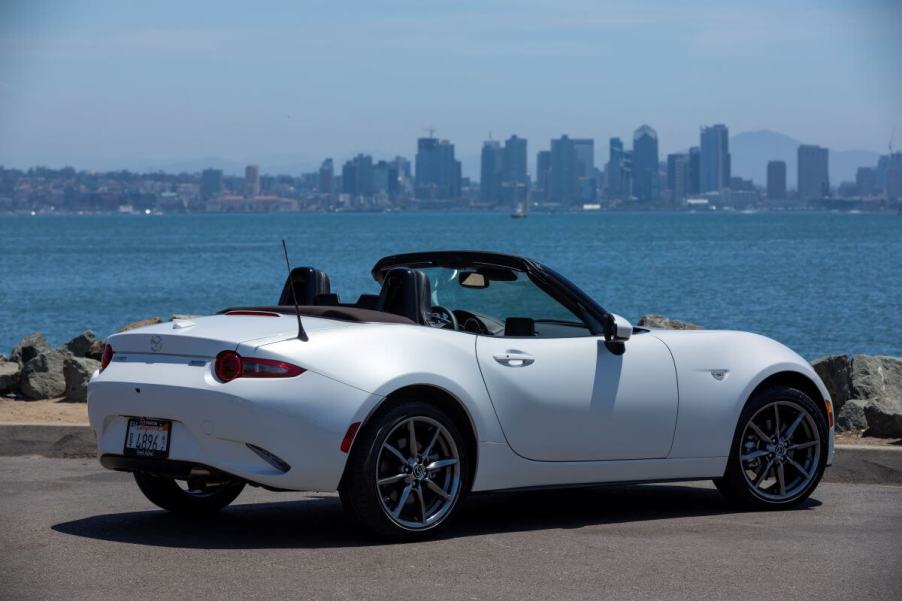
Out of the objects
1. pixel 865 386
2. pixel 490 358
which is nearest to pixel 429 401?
pixel 490 358

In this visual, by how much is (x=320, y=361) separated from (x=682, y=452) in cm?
222

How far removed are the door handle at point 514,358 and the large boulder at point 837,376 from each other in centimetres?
699

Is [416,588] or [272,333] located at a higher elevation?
[272,333]

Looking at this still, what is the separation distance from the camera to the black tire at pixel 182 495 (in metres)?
7.93

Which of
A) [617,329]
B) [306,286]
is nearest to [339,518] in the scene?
[306,286]

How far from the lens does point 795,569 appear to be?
6496mm

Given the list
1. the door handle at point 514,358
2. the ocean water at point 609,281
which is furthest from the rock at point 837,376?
the ocean water at point 609,281

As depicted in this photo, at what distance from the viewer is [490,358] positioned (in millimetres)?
7418

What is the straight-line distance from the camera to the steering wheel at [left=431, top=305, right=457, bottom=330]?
7828 millimetres

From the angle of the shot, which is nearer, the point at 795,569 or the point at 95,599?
the point at 95,599

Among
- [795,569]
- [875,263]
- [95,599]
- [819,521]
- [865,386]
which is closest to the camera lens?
[95,599]

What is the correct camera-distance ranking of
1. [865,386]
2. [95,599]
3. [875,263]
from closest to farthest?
[95,599], [865,386], [875,263]

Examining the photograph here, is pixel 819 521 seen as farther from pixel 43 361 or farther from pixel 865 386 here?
pixel 43 361

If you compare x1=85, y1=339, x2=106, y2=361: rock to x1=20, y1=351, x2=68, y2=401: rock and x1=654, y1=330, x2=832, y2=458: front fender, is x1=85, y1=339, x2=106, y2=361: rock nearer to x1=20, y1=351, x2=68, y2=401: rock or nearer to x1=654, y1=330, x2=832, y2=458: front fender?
x1=20, y1=351, x2=68, y2=401: rock
